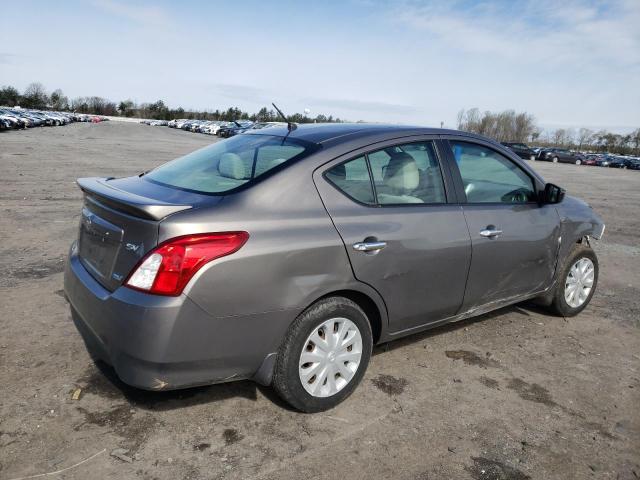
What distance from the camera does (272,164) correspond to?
3133 millimetres

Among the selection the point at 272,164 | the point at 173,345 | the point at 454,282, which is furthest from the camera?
the point at 454,282

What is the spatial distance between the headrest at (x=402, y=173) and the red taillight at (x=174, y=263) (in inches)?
54.1

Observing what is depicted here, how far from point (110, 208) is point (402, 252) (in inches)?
68.9

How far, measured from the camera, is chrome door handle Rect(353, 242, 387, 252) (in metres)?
3.06

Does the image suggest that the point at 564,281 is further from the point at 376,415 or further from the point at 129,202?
the point at 129,202

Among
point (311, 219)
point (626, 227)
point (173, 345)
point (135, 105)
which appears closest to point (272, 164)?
point (311, 219)

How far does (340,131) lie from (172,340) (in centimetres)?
176

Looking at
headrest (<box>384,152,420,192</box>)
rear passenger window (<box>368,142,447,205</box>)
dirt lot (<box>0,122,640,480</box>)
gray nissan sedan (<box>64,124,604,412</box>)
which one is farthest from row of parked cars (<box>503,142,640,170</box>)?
headrest (<box>384,152,420,192</box>)

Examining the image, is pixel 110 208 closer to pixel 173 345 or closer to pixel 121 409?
pixel 173 345

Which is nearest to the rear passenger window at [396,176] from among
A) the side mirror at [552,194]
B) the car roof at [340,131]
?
the car roof at [340,131]

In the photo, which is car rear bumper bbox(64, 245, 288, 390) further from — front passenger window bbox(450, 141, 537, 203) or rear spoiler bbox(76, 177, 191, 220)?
front passenger window bbox(450, 141, 537, 203)

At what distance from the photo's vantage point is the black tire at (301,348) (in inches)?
114

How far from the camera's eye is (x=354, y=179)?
3225 millimetres

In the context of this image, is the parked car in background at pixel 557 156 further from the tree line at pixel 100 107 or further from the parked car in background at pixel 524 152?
the tree line at pixel 100 107
